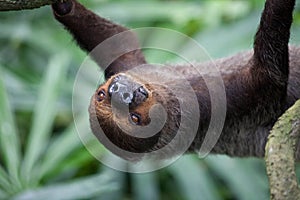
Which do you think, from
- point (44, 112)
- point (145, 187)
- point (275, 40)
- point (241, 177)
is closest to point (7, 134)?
point (44, 112)

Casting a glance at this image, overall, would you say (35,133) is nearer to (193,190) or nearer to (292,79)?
(193,190)

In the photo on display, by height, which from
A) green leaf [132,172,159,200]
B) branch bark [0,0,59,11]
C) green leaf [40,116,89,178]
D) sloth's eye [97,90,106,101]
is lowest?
green leaf [132,172,159,200]

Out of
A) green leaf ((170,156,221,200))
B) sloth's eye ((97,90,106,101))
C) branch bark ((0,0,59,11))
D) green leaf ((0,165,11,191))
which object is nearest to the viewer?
branch bark ((0,0,59,11))

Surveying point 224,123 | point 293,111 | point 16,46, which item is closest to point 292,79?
point 224,123

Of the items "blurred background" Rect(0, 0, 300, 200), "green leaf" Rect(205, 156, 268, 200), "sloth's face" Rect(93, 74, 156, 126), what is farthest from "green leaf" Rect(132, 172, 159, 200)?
"sloth's face" Rect(93, 74, 156, 126)

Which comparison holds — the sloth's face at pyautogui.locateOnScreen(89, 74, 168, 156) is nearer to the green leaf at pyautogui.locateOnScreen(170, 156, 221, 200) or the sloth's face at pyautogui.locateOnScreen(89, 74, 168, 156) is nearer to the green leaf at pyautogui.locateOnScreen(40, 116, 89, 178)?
the green leaf at pyautogui.locateOnScreen(40, 116, 89, 178)

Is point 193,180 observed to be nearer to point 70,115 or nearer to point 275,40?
point 70,115
